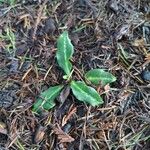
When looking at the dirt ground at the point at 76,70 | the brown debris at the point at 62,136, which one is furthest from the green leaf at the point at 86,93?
the brown debris at the point at 62,136

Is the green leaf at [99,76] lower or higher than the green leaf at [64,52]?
lower

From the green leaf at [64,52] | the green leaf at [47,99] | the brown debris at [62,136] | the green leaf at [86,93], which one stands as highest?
the green leaf at [64,52]

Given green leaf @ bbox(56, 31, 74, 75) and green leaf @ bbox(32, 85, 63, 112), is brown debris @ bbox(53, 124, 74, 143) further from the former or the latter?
green leaf @ bbox(56, 31, 74, 75)

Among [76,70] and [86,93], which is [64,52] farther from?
[86,93]

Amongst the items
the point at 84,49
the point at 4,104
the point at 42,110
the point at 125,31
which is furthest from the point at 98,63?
the point at 4,104

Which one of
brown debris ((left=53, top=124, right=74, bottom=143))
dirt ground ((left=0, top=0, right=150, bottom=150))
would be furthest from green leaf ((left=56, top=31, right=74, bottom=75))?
brown debris ((left=53, top=124, right=74, bottom=143))

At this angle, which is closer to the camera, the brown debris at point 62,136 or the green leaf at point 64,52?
the brown debris at point 62,136

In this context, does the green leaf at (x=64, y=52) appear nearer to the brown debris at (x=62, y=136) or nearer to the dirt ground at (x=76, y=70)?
the dirt ground at (x=76, y=70)

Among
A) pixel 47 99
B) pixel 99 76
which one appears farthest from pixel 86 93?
pixel 47 99
